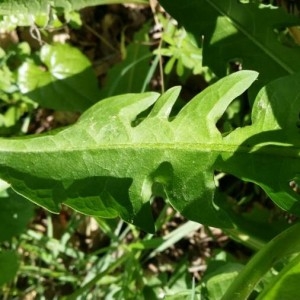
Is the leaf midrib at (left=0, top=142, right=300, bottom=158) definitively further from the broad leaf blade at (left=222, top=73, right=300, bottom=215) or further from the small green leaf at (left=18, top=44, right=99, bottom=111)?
the small green leaf at (left=18, top=44, right=99, bottom=111)

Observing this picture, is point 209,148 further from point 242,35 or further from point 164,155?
point 242,35

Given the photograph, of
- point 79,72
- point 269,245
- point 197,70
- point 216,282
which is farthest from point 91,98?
point 269,245

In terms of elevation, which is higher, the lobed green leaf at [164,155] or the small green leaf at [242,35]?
the small green leaf at [242,35]

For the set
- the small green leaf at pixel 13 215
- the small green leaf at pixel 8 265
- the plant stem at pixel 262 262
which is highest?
the plant stem at pixel 262 262

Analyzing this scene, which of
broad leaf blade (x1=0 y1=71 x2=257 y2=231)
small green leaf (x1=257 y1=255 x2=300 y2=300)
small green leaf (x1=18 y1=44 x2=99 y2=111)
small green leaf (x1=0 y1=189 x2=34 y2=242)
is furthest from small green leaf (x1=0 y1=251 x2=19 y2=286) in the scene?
small green leaf (x1=257 y1=255 x2=300 y2=300)

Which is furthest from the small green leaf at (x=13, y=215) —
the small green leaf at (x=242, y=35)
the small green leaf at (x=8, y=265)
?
the small green leaf at (x=242, y=35)

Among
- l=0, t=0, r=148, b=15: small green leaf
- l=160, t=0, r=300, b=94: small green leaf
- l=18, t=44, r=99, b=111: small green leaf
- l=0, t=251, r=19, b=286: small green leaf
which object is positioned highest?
l=0, t=0, r=148, b=15: small green leaf

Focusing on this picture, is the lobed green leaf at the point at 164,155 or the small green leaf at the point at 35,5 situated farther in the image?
the small green leaf at the point at 35,5

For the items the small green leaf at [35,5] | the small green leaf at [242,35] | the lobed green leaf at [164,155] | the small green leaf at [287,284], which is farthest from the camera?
the small green leaf at [242,35]

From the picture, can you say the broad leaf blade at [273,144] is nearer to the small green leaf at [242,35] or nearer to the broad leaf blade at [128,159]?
the broad leaf blade at [128,159]
